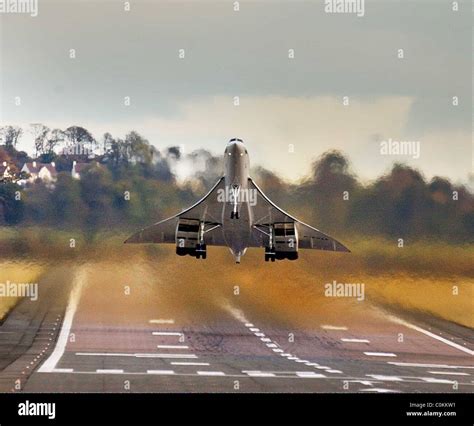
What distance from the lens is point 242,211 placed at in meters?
67.8

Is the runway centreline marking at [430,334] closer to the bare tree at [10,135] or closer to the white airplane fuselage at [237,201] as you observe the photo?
the white airplane fuselage at [237,201]

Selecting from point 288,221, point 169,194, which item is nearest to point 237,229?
point 288,221

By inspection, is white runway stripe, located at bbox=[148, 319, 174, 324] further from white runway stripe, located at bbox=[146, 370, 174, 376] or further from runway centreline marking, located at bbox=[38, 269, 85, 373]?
white runway stripe, located at bbox=[146, 370, 174, 376]

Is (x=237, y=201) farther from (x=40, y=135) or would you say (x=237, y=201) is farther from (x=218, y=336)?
(x=40, y=135)

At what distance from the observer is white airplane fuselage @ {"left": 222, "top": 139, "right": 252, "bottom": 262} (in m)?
65.1

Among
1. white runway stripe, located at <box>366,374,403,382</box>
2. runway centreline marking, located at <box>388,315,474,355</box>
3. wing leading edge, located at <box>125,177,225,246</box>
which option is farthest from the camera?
runway centreline marking, located at <box>388,315,474,355</box>

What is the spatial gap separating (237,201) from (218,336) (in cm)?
730

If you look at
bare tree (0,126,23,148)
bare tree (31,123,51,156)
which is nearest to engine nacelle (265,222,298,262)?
bare tree (31,123,51,156)

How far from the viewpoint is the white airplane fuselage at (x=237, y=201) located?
65.1 meters

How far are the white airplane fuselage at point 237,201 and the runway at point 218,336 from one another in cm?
261

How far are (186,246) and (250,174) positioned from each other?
4.97 metres

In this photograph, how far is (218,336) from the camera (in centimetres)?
6838
